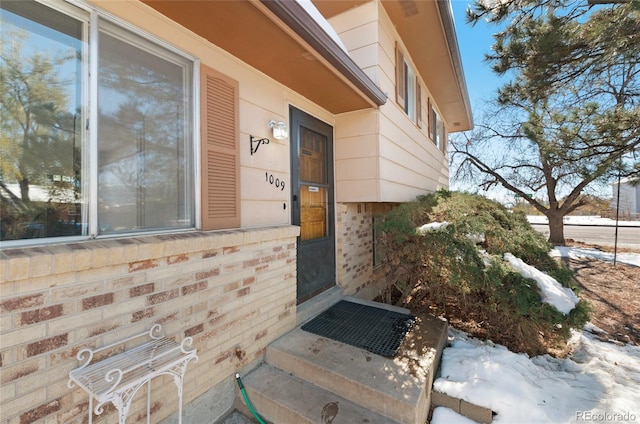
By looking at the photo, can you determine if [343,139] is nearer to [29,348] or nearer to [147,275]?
[147,275]

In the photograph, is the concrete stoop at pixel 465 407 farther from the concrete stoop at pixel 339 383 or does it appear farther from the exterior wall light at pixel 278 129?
the exterior wall light at pixel 278 129

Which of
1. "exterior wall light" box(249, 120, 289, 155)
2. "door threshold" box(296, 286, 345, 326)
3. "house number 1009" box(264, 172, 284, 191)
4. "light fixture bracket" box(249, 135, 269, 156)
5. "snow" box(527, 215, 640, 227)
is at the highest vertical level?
"exterior wall light" box(249, 120, 289, 155)

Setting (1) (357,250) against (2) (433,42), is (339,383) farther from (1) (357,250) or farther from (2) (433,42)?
(2) (433,42)

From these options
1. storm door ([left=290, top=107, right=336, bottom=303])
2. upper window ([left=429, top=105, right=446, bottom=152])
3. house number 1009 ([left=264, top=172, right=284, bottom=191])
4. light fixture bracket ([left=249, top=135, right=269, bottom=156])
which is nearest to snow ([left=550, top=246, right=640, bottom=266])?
upper window ([left=429, top=105, right=446, bottom=152])

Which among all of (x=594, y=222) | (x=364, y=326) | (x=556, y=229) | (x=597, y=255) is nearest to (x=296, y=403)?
(x=364, y=326)

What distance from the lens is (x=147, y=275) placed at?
1905 mm

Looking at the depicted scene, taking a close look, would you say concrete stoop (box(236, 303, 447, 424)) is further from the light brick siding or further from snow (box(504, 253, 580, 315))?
the light brick siding

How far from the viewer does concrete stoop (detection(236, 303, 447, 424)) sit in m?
2.22

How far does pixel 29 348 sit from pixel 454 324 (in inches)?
184

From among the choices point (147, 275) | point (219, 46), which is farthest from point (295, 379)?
point (219, 46)

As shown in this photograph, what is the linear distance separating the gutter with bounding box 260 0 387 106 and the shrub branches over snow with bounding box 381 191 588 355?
1.95 m

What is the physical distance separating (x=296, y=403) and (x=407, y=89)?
5.64 meters

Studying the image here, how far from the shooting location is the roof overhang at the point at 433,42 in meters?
4.23

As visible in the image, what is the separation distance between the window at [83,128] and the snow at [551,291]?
3761 mm
